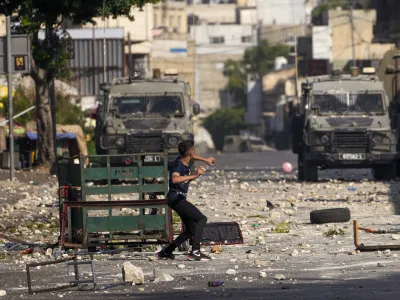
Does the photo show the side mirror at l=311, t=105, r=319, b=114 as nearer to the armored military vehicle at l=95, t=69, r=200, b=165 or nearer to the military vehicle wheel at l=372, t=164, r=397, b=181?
the military vehicle wheel at l=372, t=164, r=397, b=181

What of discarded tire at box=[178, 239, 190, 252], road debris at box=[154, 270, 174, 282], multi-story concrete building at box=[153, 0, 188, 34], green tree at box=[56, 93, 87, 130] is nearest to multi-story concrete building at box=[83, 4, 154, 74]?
green tree at box=[56, 93, 87, 130]

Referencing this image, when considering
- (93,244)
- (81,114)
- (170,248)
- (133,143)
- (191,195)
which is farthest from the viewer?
(81,114)

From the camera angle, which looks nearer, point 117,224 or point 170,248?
point 170,248

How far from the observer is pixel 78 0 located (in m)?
13.4

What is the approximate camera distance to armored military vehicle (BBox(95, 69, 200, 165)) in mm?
28547

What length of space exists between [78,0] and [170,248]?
287 centimetres

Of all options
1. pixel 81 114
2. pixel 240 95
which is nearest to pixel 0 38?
pixel 81 114

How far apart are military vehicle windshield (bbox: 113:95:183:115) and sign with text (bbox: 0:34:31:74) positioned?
2.36 metres

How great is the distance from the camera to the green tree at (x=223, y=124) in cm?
10544

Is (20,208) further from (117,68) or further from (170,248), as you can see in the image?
(117,68)

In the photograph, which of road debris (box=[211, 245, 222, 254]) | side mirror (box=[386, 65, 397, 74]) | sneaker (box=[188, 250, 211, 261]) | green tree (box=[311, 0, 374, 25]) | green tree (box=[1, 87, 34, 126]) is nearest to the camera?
sneaker (box=[188, 250, 211, 261])

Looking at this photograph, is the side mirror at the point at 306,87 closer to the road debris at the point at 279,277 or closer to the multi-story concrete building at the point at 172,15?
the road debris at the point at 279,277

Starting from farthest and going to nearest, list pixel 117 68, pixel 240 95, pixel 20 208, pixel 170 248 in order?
pixel 240 95
pixel 117 68
pixel 20 208
pixel 170 248

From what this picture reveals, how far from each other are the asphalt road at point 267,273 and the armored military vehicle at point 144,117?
13247 mm
